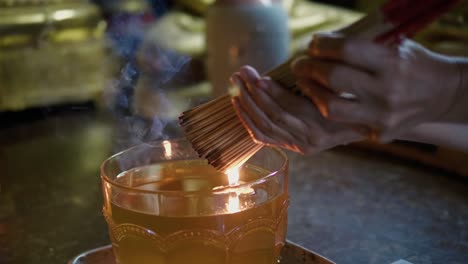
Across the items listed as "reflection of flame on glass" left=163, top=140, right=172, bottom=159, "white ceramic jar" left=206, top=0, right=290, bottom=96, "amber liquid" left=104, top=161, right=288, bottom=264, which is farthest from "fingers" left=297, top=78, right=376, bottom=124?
"white ceramic jar" left=206, top=0, right=290, bottom=96

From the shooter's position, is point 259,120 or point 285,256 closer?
point 259,120

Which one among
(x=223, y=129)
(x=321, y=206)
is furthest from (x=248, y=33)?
(x=223, y=129)

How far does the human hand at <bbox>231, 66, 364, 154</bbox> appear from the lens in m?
0.47

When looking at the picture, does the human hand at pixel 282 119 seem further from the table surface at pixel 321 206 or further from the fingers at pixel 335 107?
the table surface at pixel 321 206

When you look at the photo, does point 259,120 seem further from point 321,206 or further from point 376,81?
point 321,206

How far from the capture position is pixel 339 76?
0.42m

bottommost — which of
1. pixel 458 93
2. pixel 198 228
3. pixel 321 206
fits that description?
pixel 321 206

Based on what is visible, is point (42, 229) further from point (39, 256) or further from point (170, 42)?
point (170, 42)

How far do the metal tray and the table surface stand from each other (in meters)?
0.11

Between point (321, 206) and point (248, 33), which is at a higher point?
point (248, 33)

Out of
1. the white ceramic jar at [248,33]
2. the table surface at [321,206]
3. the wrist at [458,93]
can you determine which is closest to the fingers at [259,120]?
the wrist at [458,93]

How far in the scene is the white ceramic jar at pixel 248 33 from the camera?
1.11 meters

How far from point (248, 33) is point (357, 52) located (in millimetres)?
722

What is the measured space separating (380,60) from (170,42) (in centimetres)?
122
